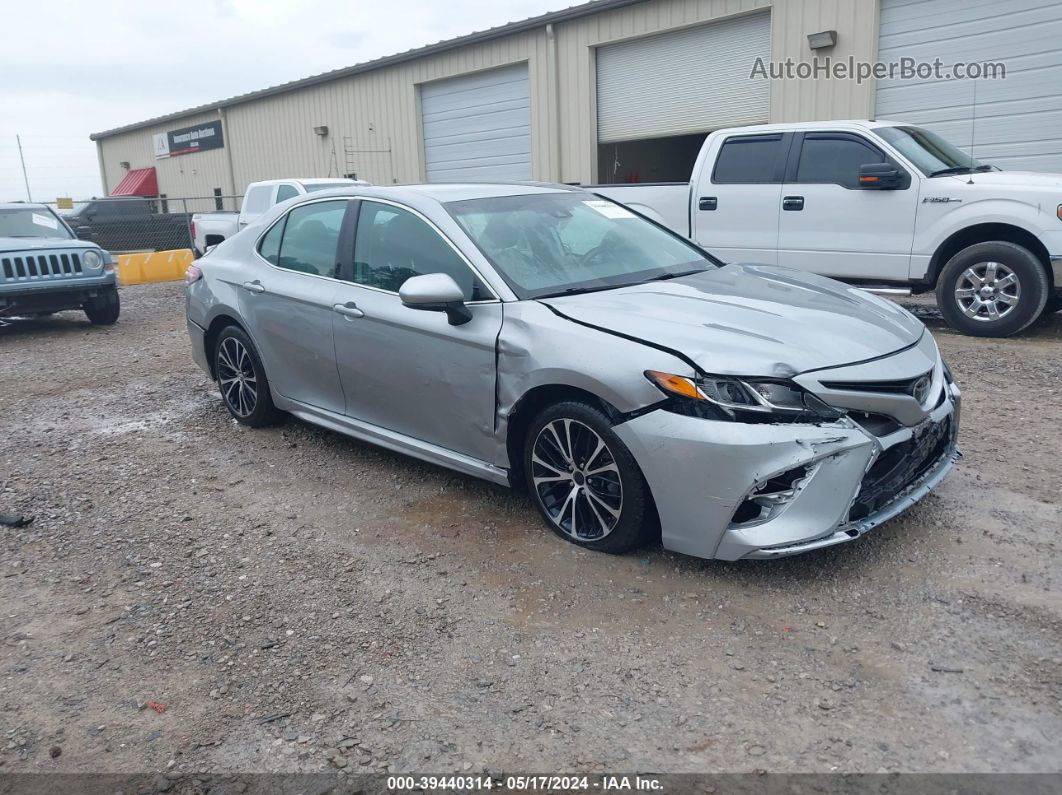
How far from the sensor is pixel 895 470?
3.53 metres

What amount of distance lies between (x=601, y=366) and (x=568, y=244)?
121 cm

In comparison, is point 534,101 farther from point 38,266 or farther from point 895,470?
point 895,470

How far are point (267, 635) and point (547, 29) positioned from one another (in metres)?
15.7

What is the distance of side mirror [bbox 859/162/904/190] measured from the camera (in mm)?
8242

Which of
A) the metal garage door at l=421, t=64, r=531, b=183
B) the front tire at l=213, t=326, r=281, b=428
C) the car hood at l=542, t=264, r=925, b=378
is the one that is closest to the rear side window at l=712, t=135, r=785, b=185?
the car hood at l=542, t=264, r=925, b=378

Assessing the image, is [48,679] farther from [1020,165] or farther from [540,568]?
[1020,165]

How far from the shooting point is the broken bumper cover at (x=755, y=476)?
130 inches

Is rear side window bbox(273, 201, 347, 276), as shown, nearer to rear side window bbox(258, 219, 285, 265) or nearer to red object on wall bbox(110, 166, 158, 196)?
rear side window bbox(258, 219, 285, 265)

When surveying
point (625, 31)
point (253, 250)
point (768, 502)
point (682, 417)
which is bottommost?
point (768, 502)

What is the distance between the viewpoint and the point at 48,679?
3.21 meters

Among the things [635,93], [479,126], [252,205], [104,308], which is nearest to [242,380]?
[104,308]

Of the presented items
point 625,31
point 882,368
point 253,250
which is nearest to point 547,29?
point 625,31

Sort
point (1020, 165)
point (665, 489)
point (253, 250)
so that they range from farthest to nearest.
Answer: point (1020, 165)
point (253, 250)
point (665, 489)

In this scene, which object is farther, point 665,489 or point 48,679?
point 665,489
